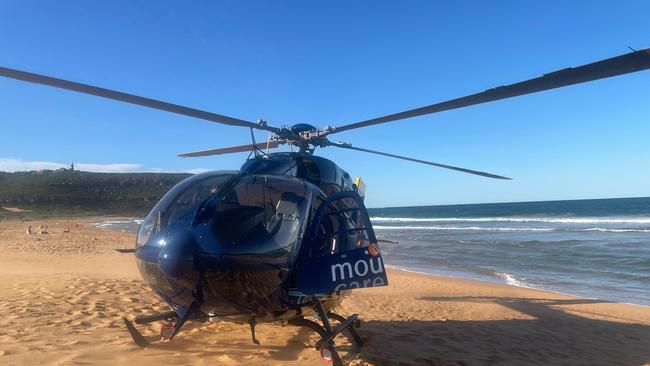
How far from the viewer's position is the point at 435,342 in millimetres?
7008

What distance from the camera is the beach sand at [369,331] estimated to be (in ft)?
18.2

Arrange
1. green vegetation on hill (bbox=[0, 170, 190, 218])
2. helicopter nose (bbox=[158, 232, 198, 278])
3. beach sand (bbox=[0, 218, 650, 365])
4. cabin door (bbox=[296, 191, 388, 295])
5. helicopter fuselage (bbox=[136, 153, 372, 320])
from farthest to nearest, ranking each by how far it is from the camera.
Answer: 1. green vegetation on hill (bbox=[0, 170, 190, 218])
2. beach sand (bbox=[0, 218, 650, 365])
3. cabin door (bbox=[296, 191, 388, 295])
4. helicopter fuselage (bbox=[136, 153, 372, 320])
5. helicopter nose (bbox=[158, 232, 198, 278])

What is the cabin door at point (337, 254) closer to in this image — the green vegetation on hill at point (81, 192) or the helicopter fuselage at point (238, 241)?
the helicopter fuselage at point (238, 241)

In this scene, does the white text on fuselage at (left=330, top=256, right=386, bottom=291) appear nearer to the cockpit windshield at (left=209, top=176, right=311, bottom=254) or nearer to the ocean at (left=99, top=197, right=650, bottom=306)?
the cockpit windshield at (left=209, top=176, right=311, bottom=254)

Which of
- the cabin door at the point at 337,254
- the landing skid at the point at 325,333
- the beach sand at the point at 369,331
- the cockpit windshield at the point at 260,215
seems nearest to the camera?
the cockpit windshield at the point at 260,215

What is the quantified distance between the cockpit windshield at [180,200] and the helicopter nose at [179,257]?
1.90 ft

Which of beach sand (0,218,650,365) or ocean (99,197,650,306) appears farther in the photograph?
ocean (99,197,650,306)

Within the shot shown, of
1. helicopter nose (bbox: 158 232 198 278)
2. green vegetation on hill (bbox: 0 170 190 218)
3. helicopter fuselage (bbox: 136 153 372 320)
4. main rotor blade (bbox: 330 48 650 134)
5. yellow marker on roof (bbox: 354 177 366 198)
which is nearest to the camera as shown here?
main rotor blade (bbox: 330 48 650 134)

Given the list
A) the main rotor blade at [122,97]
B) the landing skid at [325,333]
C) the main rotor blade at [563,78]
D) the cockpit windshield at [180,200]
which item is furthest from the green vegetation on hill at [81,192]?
the main rotor blade at [563,78]

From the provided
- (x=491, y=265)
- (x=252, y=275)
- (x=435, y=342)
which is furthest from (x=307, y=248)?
(x=491, y=265)

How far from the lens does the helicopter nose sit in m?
3.95

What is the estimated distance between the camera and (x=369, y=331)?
293 inches

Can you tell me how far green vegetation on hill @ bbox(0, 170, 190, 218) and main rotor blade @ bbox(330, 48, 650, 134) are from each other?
68.4 metres

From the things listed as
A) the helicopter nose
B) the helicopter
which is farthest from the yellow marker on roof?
the helicopter nose
